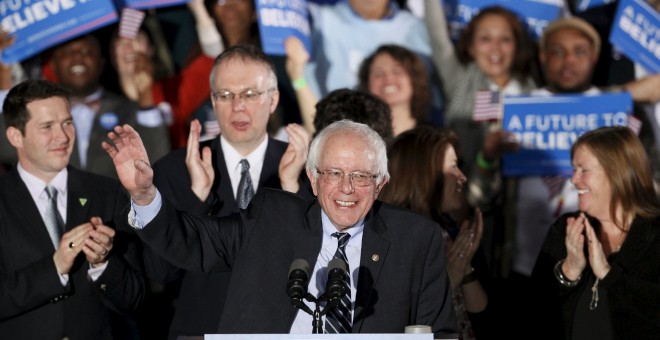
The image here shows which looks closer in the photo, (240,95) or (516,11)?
(240,95)

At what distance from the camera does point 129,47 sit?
6613mm

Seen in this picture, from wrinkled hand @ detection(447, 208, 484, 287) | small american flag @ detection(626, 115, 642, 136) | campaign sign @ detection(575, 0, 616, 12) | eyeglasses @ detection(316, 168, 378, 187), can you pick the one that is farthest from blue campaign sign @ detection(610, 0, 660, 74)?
eyeglasses @ detection(316, 168, 378, 187)

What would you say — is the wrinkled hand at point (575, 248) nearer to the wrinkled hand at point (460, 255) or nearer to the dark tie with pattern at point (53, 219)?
the wrinkled hand at point (460, 255)

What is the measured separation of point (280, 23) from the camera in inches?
260

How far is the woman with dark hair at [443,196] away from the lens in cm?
488

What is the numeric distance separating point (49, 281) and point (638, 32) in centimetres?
418

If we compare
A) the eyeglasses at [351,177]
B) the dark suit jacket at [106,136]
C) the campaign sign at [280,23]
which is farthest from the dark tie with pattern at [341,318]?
the campaign sign at [280,23]

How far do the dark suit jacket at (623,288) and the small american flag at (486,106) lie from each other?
174 cm

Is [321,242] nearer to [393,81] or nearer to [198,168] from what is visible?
[198,168]

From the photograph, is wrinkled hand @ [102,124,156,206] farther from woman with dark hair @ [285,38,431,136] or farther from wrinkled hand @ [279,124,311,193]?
woman with dark hair @ [285,38,431,136]

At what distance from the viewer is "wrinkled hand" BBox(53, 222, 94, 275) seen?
4.49 m

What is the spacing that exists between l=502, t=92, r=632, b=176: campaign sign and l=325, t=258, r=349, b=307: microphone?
→ 11.3 ft

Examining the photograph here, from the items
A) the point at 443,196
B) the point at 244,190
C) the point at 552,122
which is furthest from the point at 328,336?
the point at 552,122

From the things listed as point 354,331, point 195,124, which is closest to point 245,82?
point 195,124
